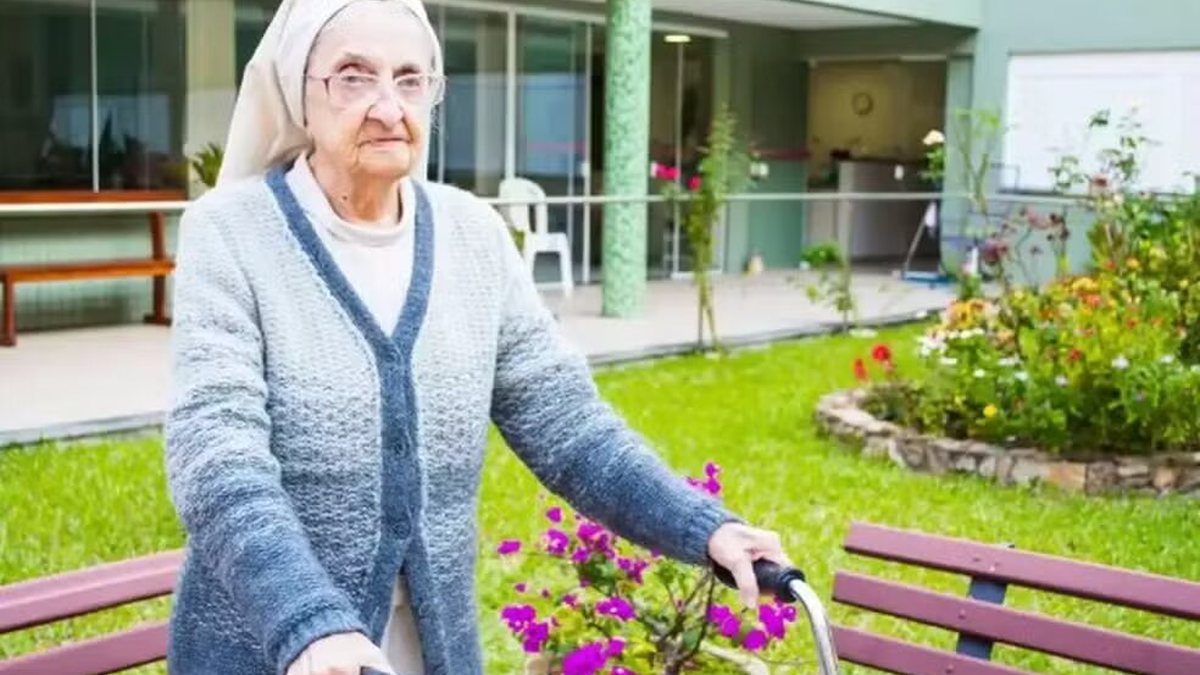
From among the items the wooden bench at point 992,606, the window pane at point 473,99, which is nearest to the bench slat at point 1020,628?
the wooden bench at point 992,606

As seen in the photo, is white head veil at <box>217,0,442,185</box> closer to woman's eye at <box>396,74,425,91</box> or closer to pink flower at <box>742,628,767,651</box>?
woman's eye at <box>396,74,425,91</box>

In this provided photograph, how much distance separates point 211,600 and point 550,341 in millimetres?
591

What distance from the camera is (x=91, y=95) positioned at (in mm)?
12484

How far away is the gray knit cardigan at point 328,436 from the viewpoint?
1980 millimetres

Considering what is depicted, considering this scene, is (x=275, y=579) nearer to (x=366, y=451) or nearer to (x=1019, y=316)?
(x=366, y=451)

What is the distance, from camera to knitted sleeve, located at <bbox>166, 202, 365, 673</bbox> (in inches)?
72.8

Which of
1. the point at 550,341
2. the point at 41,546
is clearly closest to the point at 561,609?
the point at 550,341

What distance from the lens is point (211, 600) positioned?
7.03 feet

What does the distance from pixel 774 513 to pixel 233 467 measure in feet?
17.1

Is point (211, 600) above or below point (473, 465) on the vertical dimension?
below

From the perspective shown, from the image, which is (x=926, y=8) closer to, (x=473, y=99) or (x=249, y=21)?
(x=473, y=99)

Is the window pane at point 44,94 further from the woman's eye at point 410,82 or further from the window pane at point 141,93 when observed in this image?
the woman's eye at point 410,82

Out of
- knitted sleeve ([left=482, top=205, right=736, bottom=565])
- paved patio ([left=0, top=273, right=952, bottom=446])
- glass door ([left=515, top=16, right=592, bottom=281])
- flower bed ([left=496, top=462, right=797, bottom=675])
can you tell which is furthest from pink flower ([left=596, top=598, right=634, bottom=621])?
glass door ([left=515, top=16, right=592, bottom=281])


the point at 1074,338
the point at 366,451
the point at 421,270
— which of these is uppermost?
the point at 421,270
